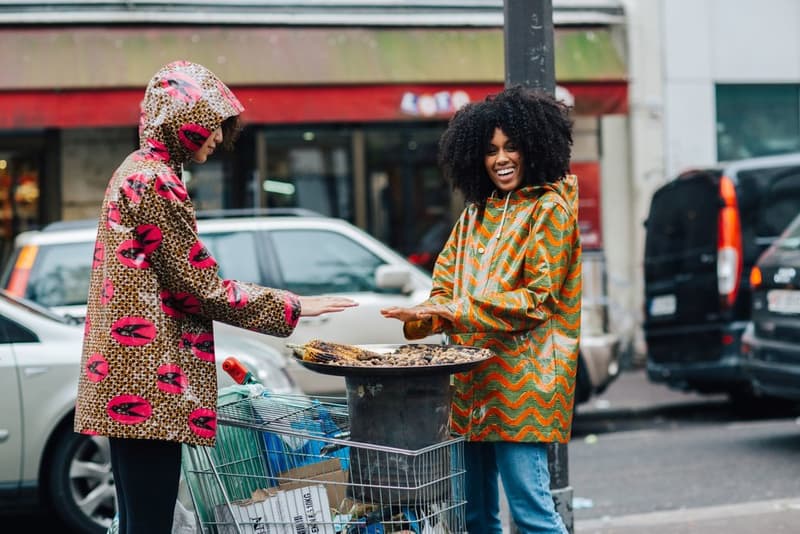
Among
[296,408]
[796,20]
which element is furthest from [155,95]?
[796,20]

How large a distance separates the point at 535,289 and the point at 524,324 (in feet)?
0.38

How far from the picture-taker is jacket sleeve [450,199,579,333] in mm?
3266

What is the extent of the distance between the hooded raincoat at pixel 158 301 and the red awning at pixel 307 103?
830cm

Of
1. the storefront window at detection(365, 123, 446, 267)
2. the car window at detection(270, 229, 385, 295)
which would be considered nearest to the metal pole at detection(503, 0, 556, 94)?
the car window at detection(270, 229, 385, 295)

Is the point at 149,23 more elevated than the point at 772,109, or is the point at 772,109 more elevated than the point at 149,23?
the point at 149,23

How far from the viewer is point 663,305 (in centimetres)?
1002

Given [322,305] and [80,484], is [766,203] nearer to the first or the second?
[80,484]

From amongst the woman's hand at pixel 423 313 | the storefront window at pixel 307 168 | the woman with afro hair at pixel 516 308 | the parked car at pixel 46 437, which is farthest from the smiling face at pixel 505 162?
the storefront window at pixel 307 168

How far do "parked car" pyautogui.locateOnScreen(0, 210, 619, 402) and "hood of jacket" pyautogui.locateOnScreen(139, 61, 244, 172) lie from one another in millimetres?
4964

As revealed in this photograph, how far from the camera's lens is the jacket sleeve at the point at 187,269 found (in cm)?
286

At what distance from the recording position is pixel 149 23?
12.6m

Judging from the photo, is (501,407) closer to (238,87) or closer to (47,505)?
(47,505)

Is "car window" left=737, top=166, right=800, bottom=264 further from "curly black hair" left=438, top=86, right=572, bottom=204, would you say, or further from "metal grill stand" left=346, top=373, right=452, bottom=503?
A: "metal grill stand" left=346, top=373, right=452, bottom=503

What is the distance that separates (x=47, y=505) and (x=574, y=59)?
30.8ft
